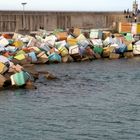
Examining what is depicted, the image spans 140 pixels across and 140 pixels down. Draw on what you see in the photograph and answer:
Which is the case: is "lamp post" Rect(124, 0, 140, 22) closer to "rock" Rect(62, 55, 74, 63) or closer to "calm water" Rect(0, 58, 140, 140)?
"rock" Rect(62, 55, 74, 63)

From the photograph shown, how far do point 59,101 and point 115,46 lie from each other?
2468cm

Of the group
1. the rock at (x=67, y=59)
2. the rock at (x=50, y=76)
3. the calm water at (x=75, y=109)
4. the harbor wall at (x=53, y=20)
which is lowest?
the calm water at (x=75, y=109)

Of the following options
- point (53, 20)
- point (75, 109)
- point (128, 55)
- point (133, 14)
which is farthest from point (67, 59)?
point (75, 109)

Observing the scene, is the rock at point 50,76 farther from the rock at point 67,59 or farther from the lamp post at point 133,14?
the lamp post at point 133,14

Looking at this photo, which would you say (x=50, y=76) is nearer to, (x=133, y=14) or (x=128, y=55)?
(x=128, y=55)

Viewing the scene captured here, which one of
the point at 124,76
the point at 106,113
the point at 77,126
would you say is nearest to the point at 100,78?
the point at 124,76

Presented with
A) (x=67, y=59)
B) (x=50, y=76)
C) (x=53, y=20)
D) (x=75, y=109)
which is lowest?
(x=75, y=109)

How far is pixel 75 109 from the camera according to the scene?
32.3 meters

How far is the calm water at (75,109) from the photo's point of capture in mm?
27500

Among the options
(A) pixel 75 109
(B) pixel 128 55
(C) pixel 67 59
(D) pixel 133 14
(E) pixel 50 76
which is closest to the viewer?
(A) pixel 75 109

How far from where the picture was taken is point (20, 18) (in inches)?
2537

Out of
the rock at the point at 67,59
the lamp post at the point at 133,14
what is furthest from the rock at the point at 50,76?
the lamp post at the point at 133,14

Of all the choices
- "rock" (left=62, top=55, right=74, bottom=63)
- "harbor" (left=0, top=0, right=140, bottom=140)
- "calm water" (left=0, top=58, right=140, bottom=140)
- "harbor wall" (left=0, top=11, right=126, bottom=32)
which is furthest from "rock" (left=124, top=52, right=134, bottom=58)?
"calm water" (left=0, top=58, right=140, bottom=140)

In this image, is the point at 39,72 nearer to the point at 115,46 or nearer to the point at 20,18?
the point at 115,46
